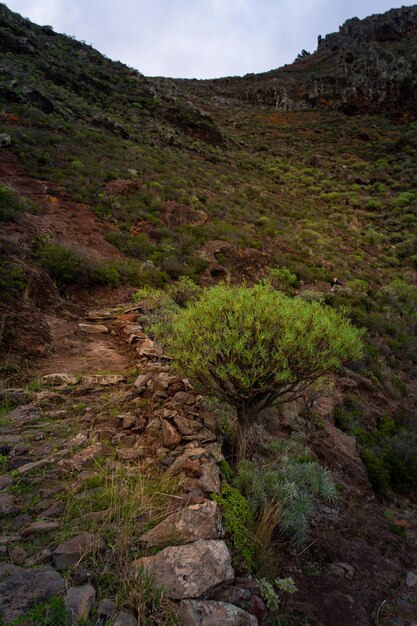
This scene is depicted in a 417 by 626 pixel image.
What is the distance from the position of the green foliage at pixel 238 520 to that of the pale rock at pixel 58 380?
2422 millimetres

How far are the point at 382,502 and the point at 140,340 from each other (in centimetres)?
445

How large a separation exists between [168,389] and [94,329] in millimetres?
2921

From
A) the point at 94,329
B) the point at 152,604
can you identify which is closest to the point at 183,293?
the point at 94,329

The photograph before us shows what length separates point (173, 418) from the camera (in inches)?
144

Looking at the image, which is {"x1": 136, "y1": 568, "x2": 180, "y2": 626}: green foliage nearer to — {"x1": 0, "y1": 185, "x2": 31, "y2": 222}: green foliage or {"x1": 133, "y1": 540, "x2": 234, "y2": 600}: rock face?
{"x1": 133, "y1": 540, "x2": 234, "y2": 600}: rock face

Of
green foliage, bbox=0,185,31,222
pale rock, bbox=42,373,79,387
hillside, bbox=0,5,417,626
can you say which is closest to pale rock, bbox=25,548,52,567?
hillside, bbox=0,5,417,626

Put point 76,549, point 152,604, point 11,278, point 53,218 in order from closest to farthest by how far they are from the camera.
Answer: point 152,604, point 76,549, point 11,278, point 53,218

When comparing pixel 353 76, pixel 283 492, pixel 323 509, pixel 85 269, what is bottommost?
pixel 323 509

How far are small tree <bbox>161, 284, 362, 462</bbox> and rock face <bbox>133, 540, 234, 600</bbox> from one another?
4.88 ft

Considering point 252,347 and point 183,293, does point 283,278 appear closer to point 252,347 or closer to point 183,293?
point 183,293

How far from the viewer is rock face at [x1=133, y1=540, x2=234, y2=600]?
6.63 feet

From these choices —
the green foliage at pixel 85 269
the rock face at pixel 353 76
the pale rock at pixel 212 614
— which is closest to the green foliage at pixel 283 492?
the pale rock at pixel 212 614

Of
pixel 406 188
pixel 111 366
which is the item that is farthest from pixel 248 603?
pixel 406 188

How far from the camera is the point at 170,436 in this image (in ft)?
11.1
